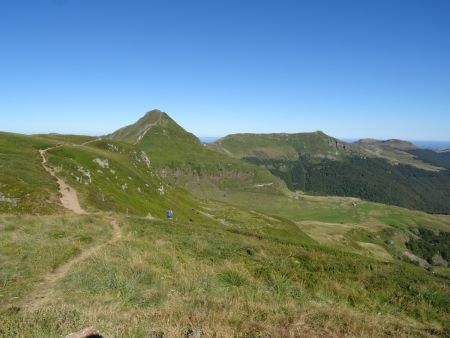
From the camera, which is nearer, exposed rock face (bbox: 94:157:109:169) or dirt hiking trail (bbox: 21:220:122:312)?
dirt hiking trail (bbox: 21:220:122:312)

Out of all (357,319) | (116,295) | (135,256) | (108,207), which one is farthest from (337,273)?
(108,207)

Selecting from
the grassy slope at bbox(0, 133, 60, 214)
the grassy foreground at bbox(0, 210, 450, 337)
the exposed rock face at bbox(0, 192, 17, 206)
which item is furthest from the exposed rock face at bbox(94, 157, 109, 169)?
the grassy foreground at bbox(0, 210, 450, 337)

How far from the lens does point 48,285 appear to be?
48.8 ft

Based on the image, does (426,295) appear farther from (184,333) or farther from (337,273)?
(184,333)

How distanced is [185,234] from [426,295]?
657 inches

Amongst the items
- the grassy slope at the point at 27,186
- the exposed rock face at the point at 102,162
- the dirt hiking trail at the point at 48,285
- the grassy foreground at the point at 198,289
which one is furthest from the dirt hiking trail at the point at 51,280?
the exposed rock face at the point at 102,162

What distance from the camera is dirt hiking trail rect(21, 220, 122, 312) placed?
12402 mm

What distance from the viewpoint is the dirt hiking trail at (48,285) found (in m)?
12.4

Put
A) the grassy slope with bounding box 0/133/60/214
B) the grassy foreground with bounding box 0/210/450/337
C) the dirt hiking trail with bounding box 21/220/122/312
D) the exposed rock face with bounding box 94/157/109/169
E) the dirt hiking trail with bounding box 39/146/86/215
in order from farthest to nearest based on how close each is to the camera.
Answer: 1. the exposed rock face with bounding box 94/157/109/169
2. the dirt hiking trail with bounding box 39/146/86/215
3. the grassy slope with bounding box 0/133/60/214
4. the dirt hiking trail with bounding box 21/220/122/312
5. the grassy foreground with bounding box 0/210/450/337

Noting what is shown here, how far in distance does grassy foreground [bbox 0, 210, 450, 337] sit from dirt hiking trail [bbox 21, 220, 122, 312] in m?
0.27

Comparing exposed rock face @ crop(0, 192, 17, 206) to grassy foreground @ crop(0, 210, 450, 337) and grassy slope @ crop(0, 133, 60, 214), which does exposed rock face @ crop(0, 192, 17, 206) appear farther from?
grassy foreground @ crop(0, 210, 450, 337)

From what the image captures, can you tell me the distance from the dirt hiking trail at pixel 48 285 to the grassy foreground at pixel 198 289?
0.87ft

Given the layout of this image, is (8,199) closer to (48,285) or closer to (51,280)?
(51,280)

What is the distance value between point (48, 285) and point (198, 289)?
20.2ft
